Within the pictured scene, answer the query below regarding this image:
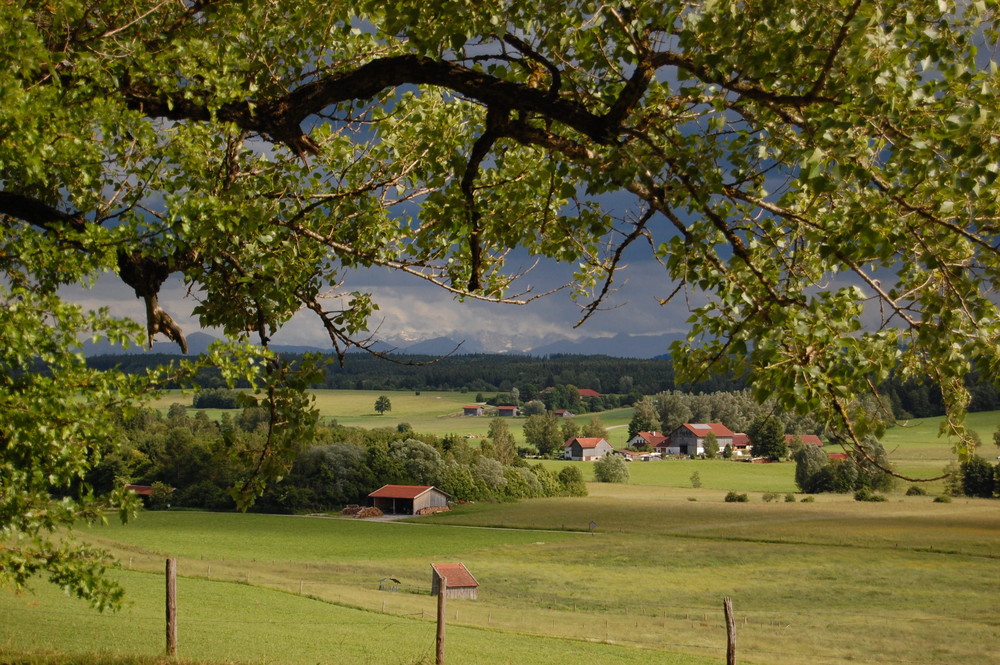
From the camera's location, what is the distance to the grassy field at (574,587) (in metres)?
22.8

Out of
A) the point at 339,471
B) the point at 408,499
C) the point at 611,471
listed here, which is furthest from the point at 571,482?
the point at 339,471

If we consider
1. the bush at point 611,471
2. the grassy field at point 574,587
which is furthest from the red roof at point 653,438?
the grassy field at point 574,587

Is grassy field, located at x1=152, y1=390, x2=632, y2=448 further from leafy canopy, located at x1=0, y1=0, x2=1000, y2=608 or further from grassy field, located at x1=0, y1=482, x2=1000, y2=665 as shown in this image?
leafy canopy, located at x1=0, y1=0, x2=1000, y2=608

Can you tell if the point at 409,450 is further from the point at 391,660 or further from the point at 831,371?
the point at 831,371

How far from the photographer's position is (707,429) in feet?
481

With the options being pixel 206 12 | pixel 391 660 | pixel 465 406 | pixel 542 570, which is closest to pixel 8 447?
pixel 206 12

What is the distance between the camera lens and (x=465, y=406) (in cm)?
18388

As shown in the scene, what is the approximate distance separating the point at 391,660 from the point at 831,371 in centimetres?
1758

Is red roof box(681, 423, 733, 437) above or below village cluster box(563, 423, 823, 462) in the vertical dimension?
above

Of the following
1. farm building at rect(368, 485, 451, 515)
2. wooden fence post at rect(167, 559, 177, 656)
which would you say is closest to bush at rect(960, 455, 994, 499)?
farm building at rect(368, 485, 451, 515)

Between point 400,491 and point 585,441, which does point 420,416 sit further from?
point 400,491

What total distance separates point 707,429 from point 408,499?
8011 cm

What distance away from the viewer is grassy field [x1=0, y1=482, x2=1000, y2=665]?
22.8m

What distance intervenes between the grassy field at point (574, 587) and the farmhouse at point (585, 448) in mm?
53129
